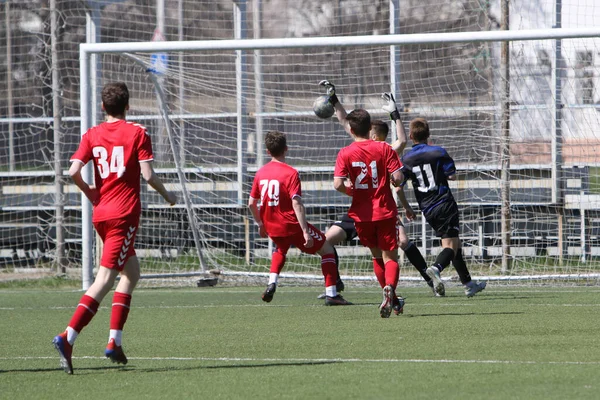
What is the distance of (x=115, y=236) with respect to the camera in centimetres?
630

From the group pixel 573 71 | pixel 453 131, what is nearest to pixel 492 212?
pixel 453 131

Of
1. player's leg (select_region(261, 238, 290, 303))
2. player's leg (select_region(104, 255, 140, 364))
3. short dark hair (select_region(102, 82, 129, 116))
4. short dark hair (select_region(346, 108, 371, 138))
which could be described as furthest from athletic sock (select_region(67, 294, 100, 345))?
player's leg (select_region(261, 238, 290, 303))

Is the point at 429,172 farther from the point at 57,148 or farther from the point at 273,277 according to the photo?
the point at 57,148

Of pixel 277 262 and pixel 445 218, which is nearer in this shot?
pixel 277 262

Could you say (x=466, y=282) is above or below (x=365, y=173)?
below

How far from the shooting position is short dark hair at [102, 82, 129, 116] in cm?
644

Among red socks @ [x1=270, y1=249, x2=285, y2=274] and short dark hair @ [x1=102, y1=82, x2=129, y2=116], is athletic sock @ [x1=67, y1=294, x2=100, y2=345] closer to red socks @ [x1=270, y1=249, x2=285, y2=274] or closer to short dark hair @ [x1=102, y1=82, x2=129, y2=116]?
short dark hair @ [x1=102, y1=82, x2=129, y2=116]

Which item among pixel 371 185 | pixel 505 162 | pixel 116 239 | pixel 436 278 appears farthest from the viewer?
pixel 505 162

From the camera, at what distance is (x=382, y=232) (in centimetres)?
885

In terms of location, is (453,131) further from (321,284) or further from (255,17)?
(255,17)

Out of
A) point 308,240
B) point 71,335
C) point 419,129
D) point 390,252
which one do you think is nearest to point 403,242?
point 419,129

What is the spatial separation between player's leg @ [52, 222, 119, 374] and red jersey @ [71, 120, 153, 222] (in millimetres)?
127

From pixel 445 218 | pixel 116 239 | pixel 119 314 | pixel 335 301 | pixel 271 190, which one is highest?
pixel 271 190

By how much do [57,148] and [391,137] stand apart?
192 inches
